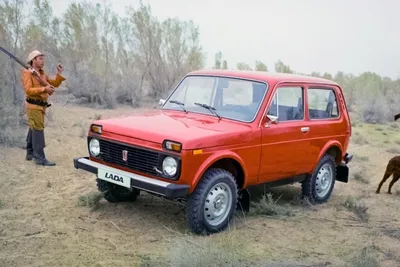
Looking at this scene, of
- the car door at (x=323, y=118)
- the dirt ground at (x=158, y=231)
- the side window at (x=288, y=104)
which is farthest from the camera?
the car door at (x=323, y=118)

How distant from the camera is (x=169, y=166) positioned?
5.32 meters

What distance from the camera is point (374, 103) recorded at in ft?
70.0

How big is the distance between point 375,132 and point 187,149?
1411cm

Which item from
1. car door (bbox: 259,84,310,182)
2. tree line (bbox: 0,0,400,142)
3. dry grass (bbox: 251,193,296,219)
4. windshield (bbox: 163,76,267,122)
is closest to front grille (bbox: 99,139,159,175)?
windshield (bbox: 163,76,267,122)

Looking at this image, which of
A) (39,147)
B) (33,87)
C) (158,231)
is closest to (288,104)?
(158,231)

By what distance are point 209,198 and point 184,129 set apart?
0.84m

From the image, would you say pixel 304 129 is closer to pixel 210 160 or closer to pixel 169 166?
pixel 210 160

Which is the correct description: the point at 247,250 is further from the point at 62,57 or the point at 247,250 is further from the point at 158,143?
the point at 62,57

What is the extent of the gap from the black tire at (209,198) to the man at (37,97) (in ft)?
12.8

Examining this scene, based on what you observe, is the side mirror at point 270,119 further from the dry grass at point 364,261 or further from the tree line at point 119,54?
the tree line at point 119,54

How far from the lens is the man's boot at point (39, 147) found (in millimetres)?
8617

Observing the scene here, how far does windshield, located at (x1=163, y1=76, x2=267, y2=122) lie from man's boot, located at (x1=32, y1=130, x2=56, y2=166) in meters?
2.88

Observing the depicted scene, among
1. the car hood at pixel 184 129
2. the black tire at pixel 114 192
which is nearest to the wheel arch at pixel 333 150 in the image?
the car hood at pixel 184 129

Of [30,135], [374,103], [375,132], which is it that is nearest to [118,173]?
[30,135]
